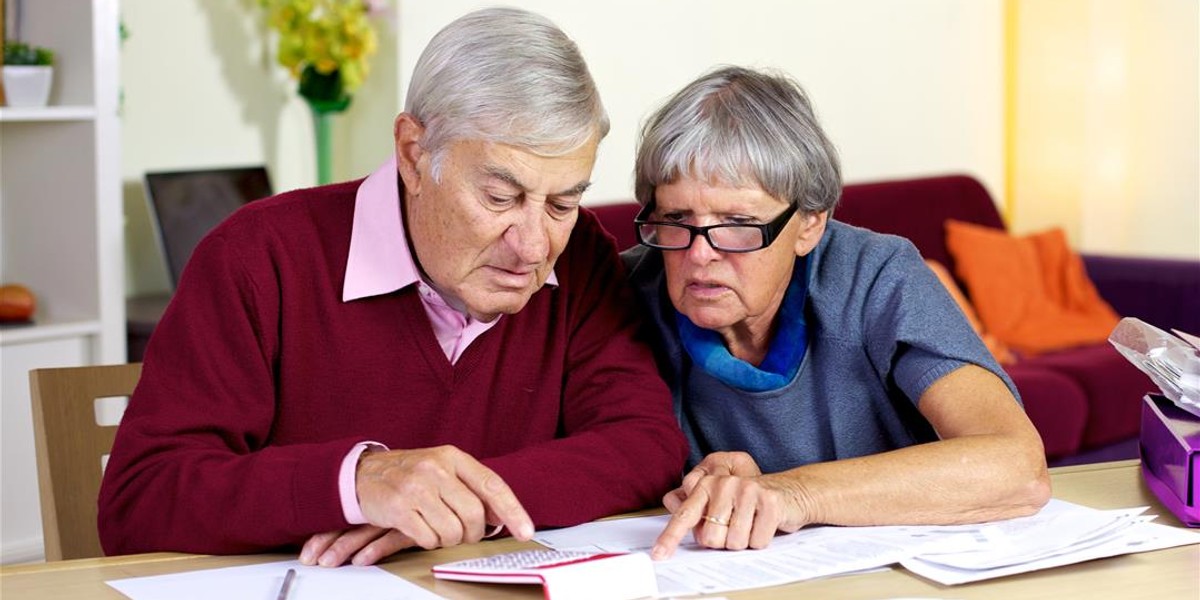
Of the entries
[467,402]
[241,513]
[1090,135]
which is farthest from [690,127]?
[1090,135]

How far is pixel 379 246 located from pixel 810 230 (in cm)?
54

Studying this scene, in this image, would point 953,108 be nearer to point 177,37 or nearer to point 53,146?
point 177,37

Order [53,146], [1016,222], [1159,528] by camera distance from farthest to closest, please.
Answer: [1016,222], [53,146], [1159,528]

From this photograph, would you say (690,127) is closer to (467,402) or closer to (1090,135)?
(467,402)

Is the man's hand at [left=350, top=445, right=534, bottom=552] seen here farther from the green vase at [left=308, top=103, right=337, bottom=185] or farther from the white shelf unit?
the green vase at [left=308, top=103, right=337, bottom=185]

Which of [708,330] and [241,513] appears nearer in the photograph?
[241,513]

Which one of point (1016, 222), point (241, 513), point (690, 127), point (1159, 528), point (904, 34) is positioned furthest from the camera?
point (1016, 222)

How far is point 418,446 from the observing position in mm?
1792

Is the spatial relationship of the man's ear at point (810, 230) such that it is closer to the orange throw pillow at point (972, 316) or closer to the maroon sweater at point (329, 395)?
the maroon sweater at point (329, 395)

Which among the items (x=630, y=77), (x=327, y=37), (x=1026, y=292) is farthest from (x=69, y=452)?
(x=1026, y=292)

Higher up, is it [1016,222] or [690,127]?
[690,127]

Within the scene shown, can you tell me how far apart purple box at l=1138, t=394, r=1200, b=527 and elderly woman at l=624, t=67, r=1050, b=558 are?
0.14 metres

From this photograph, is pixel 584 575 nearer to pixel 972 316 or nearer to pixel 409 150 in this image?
pixel 409 150

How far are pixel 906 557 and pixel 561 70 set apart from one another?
64 cm
